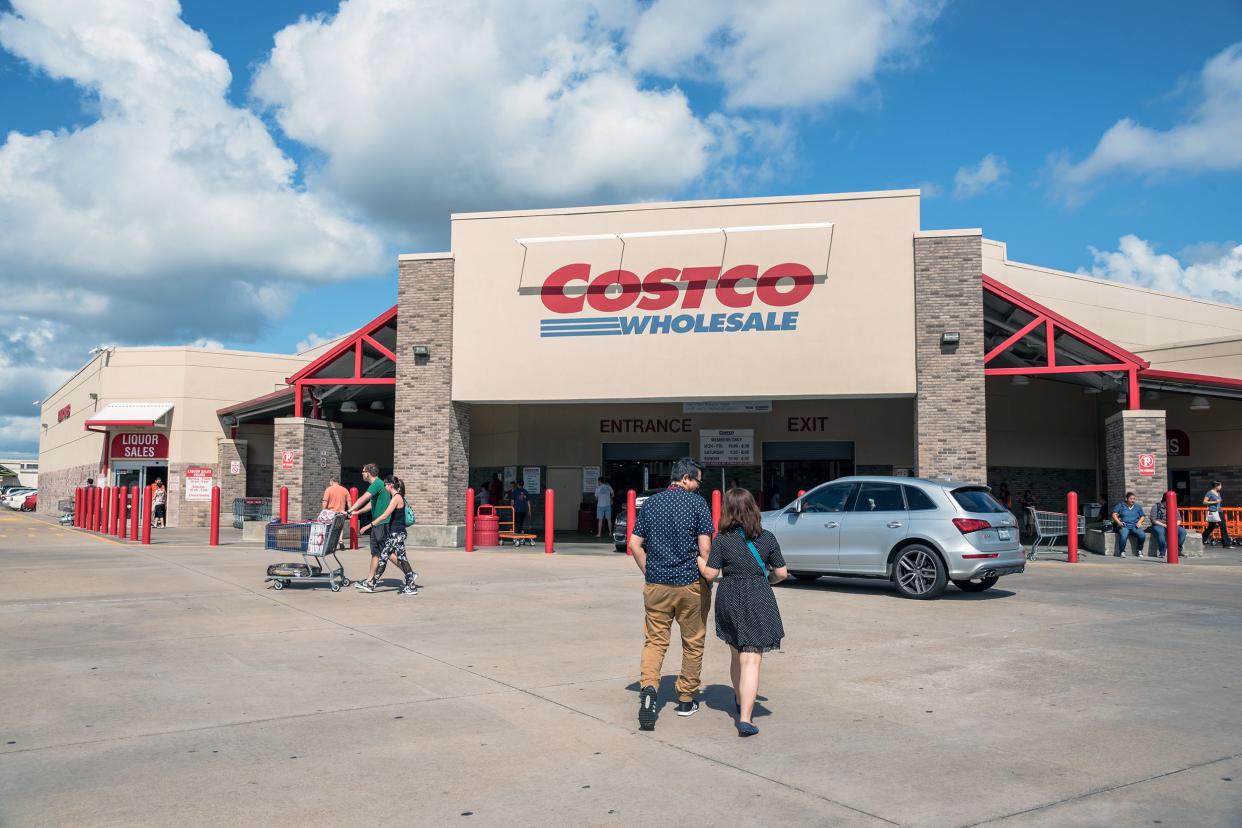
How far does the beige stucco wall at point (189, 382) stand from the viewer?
3525 centimetres

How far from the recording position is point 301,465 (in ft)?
Answer: 79.6

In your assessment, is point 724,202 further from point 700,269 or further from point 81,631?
point 81,631

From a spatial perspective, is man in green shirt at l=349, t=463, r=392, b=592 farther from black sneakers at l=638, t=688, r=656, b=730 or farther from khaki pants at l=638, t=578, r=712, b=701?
black sneakers at l=638, t=688, r=656, b=730

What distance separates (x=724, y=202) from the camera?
21.7 meters

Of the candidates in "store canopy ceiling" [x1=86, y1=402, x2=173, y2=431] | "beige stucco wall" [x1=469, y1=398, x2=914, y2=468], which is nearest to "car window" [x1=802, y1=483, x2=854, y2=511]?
"beige stucco wall" [x1=469, y1=398, x2=914, y2=468]

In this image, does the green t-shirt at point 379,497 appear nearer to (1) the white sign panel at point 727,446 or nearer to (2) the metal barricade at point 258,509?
(2) the metal barricade at point 258,509

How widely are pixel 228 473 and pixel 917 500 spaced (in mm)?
28446

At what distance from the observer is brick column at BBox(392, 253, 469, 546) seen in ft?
75.0

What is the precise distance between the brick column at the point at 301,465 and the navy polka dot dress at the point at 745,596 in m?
19.4

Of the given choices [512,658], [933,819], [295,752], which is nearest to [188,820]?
[295,752]

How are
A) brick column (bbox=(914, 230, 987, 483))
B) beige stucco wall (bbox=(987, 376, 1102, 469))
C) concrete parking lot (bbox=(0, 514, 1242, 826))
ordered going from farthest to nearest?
beige stucco wall (bbox=(987, 376, 1102, 469)) < brick column (bbox=(914, 230, 987, 483)) < concrete parking lot (bbox=(0, 514, 1242, 826))

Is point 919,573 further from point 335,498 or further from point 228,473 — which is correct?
point 228,473

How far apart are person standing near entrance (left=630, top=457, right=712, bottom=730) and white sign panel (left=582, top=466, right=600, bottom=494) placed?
22.3 metres

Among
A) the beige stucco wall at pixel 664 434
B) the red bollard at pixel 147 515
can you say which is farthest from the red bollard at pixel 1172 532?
the red bollard at pixel 147 515
